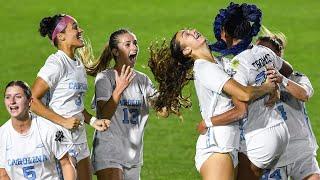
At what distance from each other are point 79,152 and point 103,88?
0.69m

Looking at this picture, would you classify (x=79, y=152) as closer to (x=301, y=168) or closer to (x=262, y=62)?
(x=262, y=62)

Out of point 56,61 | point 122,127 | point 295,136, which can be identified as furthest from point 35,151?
point 295,136

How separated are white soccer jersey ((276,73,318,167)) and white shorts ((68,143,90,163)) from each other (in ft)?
6.03

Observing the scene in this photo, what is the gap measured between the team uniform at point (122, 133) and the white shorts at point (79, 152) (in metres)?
0.22

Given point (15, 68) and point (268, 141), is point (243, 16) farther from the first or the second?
point (15, 68)

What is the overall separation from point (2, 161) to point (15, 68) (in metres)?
9.01

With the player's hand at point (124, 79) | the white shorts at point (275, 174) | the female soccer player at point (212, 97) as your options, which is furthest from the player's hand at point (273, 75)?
the player's hand at point (124, 79)

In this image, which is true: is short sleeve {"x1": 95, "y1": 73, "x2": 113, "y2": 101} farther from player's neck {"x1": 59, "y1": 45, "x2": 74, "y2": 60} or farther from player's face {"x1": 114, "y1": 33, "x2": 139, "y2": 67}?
player's neck {"x1": 59, "y1": 45, "x2": 74, "y2": 60}

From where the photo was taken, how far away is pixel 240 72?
384 inches

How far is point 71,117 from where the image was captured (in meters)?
10.3

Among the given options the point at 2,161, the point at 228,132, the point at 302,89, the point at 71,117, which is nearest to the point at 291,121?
the point at 302,89

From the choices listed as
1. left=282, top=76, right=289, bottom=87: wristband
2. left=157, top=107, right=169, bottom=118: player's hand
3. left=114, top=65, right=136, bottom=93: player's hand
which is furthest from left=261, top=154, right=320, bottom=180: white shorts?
left=114, top=65, right=136, bottom=93: player's hand

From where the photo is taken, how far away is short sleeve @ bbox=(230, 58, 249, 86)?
384 inches

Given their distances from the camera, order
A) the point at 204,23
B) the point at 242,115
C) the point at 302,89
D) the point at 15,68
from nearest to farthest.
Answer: the point at 242,115
the point at 302,89
the point at 15,68
the point at 204,23
